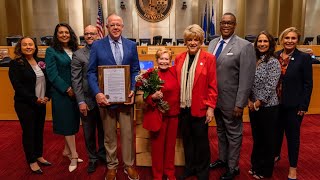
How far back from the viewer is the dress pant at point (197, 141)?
112 inches

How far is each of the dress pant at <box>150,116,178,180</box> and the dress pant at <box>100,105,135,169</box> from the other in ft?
0.82

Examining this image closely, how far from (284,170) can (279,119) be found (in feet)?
A: 2.40

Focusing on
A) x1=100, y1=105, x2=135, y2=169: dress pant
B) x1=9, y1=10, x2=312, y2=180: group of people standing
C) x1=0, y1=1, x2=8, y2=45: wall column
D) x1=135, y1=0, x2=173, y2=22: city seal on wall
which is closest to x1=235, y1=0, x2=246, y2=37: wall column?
x1=135, y1=0, x2=173, y2=22: city seal on wall

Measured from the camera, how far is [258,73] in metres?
2.90

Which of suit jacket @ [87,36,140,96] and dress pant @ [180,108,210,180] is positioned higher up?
suit jacket @ [87,36,140,96]

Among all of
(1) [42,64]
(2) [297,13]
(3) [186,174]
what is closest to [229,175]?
(3) [186,174]

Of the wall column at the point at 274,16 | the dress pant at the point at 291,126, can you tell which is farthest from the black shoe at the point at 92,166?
the wall column at the point at 274,16

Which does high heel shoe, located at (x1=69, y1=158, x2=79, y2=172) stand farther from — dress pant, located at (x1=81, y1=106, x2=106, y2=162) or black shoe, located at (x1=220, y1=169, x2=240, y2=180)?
black shoe, located at (x1=220, y1=169, x2=240, y2=180)

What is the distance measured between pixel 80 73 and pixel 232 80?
1.58 meters

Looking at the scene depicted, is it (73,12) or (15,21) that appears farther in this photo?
(73,12)

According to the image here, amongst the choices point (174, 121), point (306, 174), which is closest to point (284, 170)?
point (306, 174)

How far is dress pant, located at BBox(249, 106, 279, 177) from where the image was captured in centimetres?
290

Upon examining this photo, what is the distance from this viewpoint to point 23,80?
311cm

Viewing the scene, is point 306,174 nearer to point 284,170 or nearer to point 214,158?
point 284,170
